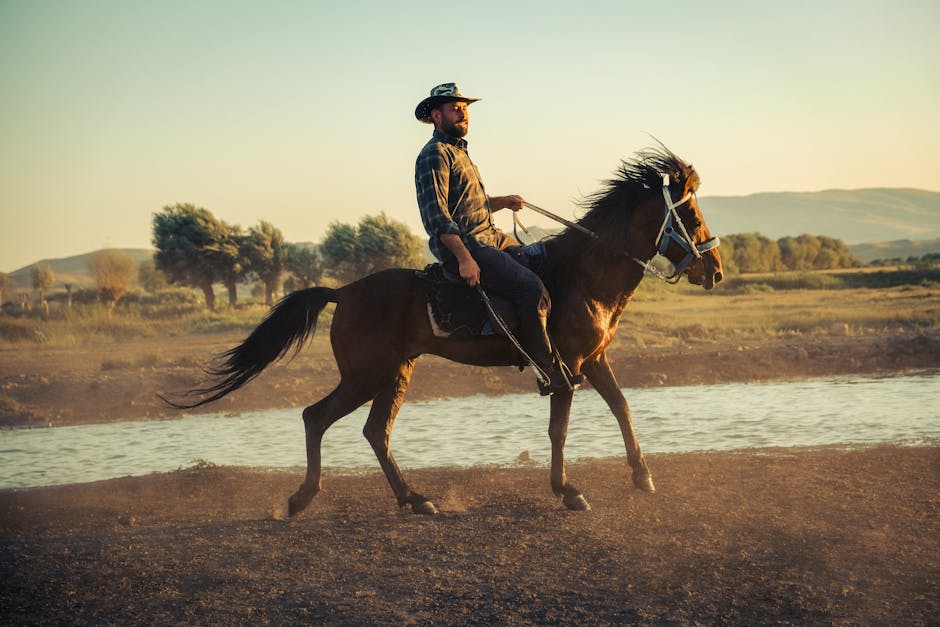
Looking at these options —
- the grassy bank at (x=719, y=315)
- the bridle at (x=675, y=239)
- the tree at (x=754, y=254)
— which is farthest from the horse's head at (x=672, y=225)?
the tree at (x=754, y=254)

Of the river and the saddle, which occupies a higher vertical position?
the saddle

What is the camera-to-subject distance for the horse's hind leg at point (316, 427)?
7.84 metres

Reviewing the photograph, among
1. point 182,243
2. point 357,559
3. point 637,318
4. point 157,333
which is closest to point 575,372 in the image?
point 357,559

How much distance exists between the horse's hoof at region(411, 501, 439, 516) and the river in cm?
252

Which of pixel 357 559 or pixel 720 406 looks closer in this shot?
pixel 357 559

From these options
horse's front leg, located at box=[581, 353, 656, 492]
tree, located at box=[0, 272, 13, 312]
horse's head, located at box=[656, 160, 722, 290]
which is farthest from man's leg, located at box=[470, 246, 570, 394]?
tree, located at box=[0, 272, 13, 312]

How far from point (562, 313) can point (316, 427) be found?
2.42 m

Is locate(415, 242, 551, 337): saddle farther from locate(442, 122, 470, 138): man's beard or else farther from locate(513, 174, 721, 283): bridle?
locate(513, 174, 721, 283): bridle

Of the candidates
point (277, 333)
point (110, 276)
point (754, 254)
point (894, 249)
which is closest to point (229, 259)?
point (110, 276)

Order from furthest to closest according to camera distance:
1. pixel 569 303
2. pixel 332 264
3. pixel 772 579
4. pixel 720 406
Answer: pixel 332 264, pixel 720 406, pixel 569 303, pixel 772 579

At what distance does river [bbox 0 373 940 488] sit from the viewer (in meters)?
10.8

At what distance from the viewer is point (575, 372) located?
7.78 metres

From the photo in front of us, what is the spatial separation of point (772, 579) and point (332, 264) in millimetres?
39852

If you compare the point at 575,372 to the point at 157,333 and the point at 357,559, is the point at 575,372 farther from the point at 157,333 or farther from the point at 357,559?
the point at 157,333
